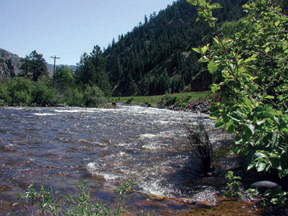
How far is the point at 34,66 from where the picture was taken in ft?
305

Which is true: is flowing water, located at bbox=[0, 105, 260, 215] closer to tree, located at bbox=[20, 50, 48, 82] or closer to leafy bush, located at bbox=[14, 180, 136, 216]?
leafy bush, located at bbox=[14, 180, 136, 216]

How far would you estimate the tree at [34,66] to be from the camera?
302 feet

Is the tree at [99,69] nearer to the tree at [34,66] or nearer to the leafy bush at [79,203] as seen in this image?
the tree at [34,66]

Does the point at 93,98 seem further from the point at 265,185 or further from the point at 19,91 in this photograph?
the point at 265,185

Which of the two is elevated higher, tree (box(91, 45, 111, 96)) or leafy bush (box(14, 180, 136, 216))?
tree (box(91, 45, 111, 96))

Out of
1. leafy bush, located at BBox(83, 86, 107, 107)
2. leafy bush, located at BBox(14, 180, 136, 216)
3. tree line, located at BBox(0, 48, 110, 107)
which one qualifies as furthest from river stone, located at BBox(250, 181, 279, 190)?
leafy bush, located at BBox(83, 86, 107, 107)

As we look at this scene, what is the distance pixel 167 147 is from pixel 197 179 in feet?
13.3

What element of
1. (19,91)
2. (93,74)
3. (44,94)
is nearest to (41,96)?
(44,94)

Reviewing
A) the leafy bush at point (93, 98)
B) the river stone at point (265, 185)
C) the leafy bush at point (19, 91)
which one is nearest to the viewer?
the river stone at point (265, 185)

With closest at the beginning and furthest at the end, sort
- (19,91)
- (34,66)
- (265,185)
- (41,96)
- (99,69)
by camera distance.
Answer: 1. (265,185)
2. (19,91)
3. (41,96)
4. (99,69)
5. (34,66)

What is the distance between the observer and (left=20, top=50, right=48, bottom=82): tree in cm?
9219

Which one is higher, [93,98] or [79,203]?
[93,98]

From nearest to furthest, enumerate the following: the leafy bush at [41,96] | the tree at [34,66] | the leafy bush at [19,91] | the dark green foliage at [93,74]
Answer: the leafy bush at [19,91], the leafy bush at [41,96], the dark green foliage at [93,74], the tree at [34,66]

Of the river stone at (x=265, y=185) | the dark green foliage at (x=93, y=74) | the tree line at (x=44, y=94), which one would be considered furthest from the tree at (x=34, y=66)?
the river stone at (x=265, y=185)
